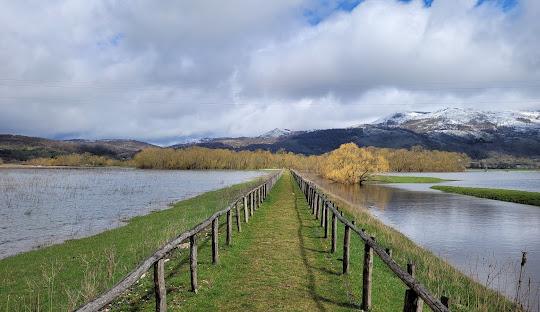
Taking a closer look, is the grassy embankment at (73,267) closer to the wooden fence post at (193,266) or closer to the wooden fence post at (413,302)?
the wooden fence post at (193,266)

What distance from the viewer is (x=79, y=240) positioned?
22.1 m

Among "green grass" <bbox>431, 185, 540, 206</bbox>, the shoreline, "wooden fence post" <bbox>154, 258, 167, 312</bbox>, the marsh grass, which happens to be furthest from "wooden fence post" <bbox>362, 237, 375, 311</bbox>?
"green grass" <bbox>431, 185, 540, 206</bbox>

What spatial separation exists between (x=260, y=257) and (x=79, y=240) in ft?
43.1

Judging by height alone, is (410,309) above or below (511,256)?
above

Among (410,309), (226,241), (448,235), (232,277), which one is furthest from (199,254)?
(448,235)

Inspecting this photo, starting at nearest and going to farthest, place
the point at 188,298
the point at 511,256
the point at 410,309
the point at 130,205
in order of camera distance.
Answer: the point at 410,309 < the point at 188,298 < the point at 511,256 < the point at 130,205

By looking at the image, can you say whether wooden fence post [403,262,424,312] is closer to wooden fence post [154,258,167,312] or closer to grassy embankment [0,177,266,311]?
wooden fence post [154,258,167,312]

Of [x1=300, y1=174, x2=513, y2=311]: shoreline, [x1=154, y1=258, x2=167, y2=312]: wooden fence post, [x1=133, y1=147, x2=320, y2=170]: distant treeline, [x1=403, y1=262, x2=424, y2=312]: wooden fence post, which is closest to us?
[x1=403, y1=262, x2=424, y2=312]: wooden fence post

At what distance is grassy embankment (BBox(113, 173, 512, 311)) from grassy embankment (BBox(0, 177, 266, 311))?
1883 mm

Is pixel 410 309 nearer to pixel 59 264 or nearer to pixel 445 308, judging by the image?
pixel 445 308

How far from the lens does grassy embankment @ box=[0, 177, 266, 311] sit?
446 inches

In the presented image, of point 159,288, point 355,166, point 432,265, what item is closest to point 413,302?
point 159,288

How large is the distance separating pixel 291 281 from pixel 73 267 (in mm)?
9383

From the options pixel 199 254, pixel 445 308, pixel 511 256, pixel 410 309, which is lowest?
pixel 511 256
